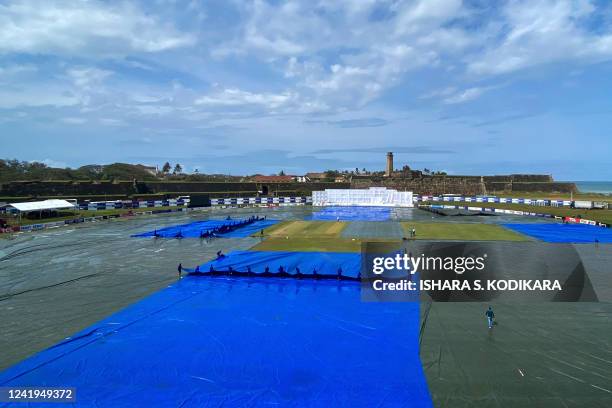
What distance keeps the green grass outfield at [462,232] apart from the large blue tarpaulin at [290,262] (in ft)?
49.0

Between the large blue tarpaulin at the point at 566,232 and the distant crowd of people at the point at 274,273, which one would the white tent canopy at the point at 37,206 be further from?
the large blue tarpaulin at the point at 566,232

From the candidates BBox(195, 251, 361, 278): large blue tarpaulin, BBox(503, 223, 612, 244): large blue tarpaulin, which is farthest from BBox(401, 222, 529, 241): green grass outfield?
BBox(195, 251, 361, 278): large blue tarpaulin

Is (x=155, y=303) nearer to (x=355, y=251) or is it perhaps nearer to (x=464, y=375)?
(x=464, y=375)

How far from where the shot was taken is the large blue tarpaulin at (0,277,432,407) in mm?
11664

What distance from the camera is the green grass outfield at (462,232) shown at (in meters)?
40.8

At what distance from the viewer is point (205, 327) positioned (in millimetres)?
16953

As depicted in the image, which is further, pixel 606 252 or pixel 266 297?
pixel 606 252

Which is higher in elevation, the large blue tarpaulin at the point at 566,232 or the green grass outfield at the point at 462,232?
the green grass outfield at the point at 462,232

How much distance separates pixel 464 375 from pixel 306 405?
Result: 5543 mm

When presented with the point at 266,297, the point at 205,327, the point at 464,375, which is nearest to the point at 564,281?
the point at 464,375
